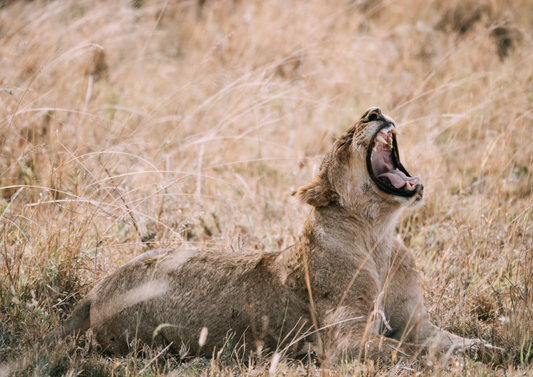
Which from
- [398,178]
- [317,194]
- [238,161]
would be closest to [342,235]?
[317,194]

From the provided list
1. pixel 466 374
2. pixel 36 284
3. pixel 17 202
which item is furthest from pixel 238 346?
pixel 17 202

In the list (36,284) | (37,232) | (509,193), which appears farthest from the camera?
(509,193)

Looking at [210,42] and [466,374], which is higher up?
[210,42]

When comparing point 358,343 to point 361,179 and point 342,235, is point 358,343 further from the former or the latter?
point 361,179

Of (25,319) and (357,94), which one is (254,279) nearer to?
(25,319)

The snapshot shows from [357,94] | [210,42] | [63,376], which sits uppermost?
[210,42]

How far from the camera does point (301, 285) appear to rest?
2.77 meters

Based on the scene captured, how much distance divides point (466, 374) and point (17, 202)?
10.6 ft

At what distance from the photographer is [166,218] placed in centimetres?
386

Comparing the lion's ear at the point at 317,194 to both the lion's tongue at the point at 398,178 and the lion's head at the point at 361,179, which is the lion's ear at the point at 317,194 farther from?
the lion's tongue at the point at 398,178

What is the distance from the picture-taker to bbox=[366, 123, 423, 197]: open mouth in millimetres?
2834

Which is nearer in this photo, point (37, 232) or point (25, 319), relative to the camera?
point (25, 319)

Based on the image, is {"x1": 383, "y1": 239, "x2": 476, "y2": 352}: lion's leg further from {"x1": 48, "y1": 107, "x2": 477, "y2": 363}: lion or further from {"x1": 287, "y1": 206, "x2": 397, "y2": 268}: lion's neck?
{"x1": 287, "y1": 206, "x2": 397, "y2": 268}: lion's neck

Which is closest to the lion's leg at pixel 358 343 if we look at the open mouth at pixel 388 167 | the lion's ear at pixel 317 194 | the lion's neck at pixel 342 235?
the lion's neck at pixel 342 235
